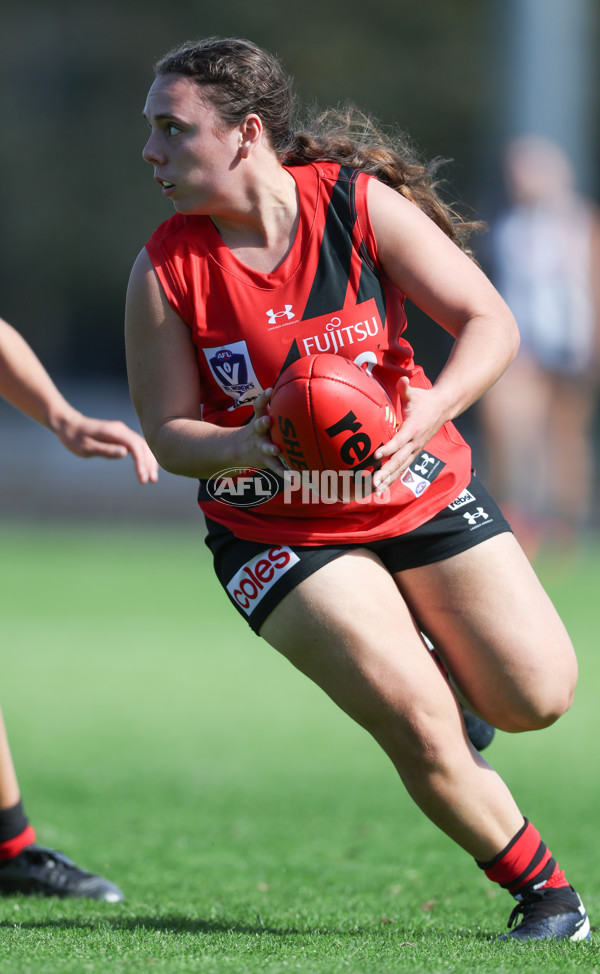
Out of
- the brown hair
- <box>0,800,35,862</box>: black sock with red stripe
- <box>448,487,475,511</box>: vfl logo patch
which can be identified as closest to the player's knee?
<box>448,487,475,511</box>: vfl logo patch

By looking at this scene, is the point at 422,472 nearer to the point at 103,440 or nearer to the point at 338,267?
the point at 338,267

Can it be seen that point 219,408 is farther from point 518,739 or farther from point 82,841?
point 518,739

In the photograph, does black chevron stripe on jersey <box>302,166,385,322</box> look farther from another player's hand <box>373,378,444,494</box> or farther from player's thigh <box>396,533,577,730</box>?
player's thigh <box>396,533,577,730</box>

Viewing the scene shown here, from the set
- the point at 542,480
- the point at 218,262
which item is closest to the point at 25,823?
the point at 218,262

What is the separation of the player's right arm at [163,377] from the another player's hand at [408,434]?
0.44m

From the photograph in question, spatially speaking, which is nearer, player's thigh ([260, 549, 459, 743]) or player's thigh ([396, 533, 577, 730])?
player's thigh ([260, 549, 459, 743])

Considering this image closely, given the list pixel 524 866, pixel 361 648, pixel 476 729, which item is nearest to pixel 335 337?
pixel 361 648

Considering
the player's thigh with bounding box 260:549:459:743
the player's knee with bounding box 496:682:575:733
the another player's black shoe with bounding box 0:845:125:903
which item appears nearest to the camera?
the player's thigh with bounding box 260:549:459:743

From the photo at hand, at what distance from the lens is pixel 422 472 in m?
3.40

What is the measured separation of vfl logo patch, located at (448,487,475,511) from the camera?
11.2 feet

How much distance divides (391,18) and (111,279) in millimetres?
8653

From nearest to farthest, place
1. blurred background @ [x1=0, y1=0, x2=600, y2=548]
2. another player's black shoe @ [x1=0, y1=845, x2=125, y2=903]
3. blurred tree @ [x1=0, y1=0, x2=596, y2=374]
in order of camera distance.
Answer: another player's black shoe @ [x1=0, y1=845, x2=125, y2=903], blurred background @ [x1=0, y1=0, x2=600, y2=548], blurred tree @ [x1=0, y1=0, x2=596, y2=374]

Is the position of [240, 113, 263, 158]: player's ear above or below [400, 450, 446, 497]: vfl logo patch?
above

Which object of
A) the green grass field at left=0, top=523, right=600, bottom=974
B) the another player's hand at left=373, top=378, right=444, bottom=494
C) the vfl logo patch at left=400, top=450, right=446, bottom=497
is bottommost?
the green grass field at left=0, top=523, right=600, bottom=974
